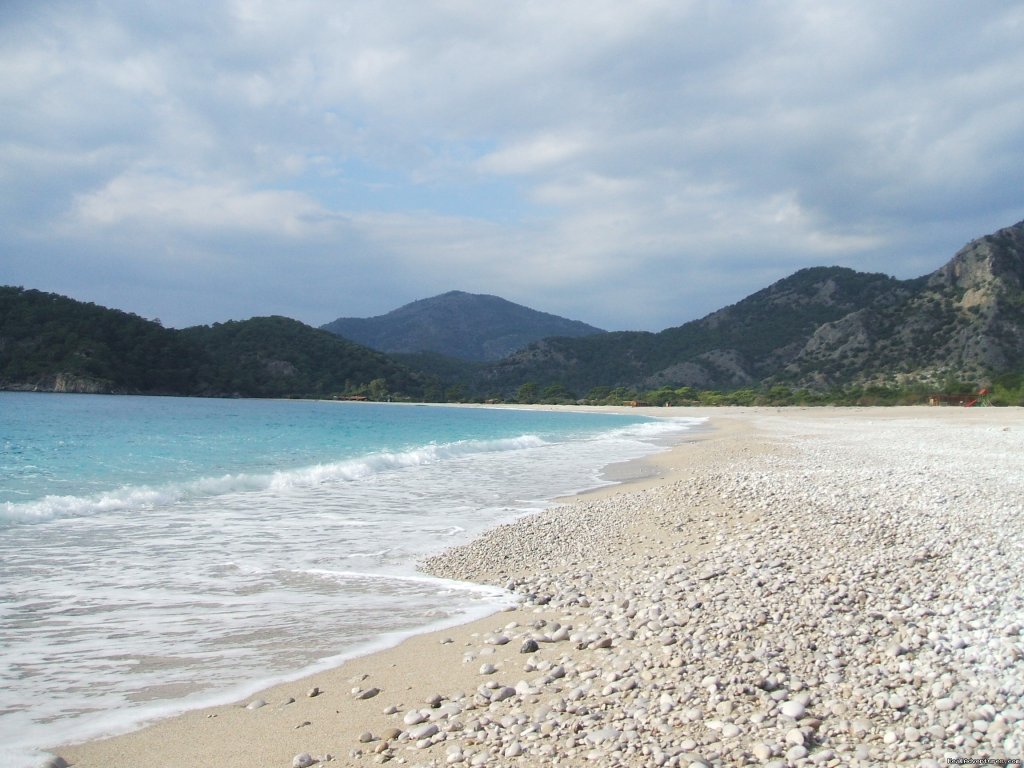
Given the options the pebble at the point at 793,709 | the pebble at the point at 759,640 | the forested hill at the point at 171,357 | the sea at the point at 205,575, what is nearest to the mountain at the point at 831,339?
the forested hill at the point at 171,357

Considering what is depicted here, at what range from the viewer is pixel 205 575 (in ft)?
24.2

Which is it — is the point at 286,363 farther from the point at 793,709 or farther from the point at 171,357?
the point at 793,709

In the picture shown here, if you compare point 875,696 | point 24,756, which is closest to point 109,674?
point 24,756

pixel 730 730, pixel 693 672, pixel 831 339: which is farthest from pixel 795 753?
pixel 831 339

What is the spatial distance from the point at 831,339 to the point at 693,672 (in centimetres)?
9652

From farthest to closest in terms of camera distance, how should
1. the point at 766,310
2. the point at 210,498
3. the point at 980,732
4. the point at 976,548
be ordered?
the point at 766,310 < the point at 210,498 < the point at 976,548 < the point at 980,732

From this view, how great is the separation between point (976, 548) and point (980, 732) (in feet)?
13.8

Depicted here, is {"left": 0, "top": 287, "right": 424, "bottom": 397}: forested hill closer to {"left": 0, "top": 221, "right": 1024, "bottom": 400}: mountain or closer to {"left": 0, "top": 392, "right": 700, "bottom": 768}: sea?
{"left": 0, "top": 221, "right": 1024, "bottom": 400}: mountain

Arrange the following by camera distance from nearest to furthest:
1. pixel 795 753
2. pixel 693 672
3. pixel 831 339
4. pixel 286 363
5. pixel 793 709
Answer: pixel 795 753, pixel 793 709, pixel 693 672, pixel 831 339, pixel 286 363

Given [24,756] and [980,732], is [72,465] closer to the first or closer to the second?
[24,756]

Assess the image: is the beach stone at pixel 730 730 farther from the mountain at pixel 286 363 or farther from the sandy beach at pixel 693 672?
the mountain at pixel 286 363

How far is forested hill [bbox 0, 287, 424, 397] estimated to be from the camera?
77625 mm

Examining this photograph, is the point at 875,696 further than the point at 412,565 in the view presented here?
No

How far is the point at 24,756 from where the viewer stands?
3.52m
